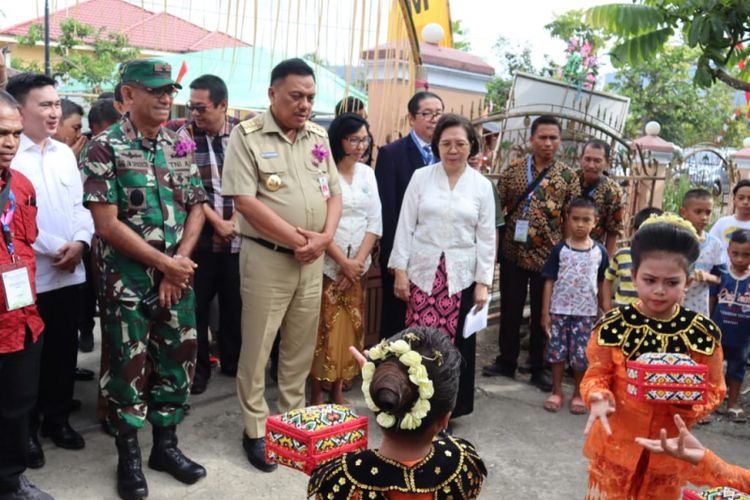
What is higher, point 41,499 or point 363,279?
point 363,279

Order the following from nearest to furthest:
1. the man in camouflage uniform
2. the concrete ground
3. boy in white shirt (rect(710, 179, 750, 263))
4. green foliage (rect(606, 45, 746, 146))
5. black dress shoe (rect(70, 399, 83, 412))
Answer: the man in camouflage uniform < the concrete ground < black dress shoe (rect(70, 399, 83, 412)) < boy in white shirt (rect(710, 179, 750, 263)) < green foliage (rect(606, 45, 746, 146))

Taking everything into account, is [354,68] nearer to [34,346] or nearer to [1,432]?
[34,346]

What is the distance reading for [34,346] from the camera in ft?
10.5

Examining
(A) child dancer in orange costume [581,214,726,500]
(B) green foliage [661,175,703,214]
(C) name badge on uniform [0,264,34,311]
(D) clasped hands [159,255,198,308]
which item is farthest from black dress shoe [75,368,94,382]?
(B) green foliage [661,175,703,214]

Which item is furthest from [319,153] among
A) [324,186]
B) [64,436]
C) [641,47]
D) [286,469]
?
[641,47]

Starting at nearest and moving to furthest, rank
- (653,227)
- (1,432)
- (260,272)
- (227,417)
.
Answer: (653,227) → (1,432) → (260,272) → (227,417)

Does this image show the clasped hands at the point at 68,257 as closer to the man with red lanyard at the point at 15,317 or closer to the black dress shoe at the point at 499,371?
the man with red lanyard at the point at 15,317

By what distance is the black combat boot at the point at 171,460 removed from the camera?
3590 millimetres

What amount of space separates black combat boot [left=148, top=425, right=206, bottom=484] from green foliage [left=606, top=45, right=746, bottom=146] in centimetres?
2006

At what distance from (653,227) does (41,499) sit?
2843 millimetres

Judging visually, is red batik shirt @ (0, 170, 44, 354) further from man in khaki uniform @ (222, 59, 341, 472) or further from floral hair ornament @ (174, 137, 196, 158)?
man in khaki uniform @ (222, 59, 341, 472)

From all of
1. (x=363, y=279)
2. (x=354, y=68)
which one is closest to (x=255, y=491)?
(x=363, y=279)

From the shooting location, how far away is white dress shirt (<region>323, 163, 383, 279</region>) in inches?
175

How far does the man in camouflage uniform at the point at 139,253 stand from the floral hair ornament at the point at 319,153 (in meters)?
0.74
